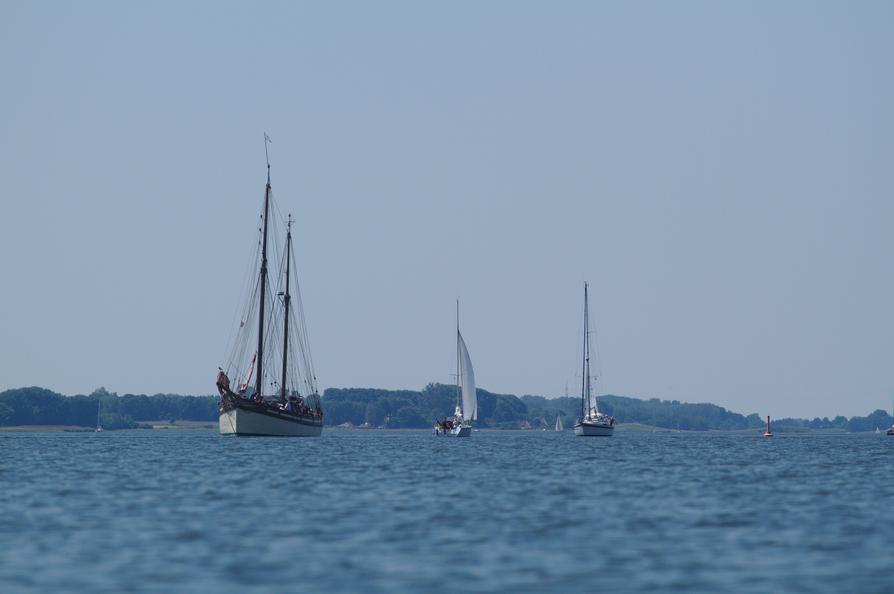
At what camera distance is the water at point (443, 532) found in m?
32.1

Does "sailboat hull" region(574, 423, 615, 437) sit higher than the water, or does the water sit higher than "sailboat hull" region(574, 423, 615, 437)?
"sailboat hull" region(574, 423, 615, 437)

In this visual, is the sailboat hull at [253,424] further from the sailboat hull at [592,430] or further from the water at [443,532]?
the water at [443,532]

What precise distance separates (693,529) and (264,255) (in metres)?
115

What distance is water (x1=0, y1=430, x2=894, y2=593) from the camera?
105ft

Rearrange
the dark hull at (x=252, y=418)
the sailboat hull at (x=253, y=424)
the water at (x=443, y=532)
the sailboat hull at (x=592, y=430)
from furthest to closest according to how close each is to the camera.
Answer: the sailboat hull at (x=592, y=430), the sailboat hull at (x=253, y=424), the dark hull at (x=252, y=418), the water at (x=443, y=532)

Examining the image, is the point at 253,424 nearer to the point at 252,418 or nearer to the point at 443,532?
the point at 252,418

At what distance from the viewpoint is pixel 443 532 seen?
136ft

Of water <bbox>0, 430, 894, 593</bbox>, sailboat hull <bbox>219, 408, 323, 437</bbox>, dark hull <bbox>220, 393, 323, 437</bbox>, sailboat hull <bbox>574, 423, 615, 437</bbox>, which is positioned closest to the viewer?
water <bbox>0, 430, 894, 593</bbox>

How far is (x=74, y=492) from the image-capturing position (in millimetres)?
58438

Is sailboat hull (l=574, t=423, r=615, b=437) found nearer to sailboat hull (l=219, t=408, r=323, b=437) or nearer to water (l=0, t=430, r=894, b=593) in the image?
sailboat hull (l=219, t=408, r=323, b=437)

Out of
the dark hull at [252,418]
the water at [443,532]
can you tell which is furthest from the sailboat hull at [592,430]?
the water at [443,532]

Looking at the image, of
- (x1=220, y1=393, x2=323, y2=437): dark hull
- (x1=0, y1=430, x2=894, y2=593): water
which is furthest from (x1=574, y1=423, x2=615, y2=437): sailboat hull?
(x1=0, y1=430, x2=894, y2=593): water

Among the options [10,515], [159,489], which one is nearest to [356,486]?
[159,489]

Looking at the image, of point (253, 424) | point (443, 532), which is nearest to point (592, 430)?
point (253, 424)
